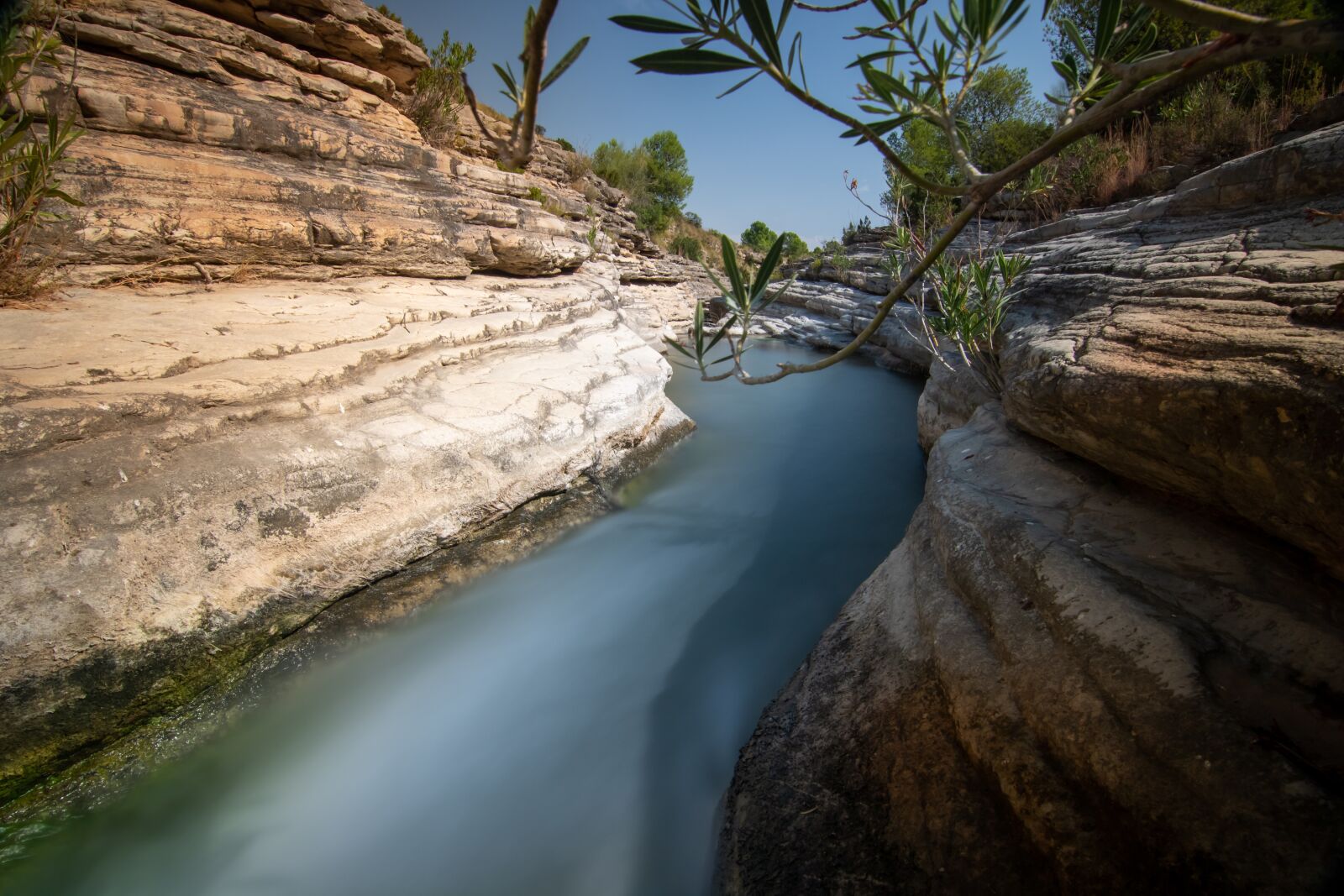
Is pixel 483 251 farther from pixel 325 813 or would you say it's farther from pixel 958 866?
pixel 958 866

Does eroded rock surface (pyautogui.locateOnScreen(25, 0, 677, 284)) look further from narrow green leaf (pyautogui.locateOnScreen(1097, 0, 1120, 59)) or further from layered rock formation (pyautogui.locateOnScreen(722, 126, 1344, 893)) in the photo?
narrow green leaf (pyautogui.locateOnScreen(1097, 0, 1120, 59))

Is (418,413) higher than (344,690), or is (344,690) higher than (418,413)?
(418,413)

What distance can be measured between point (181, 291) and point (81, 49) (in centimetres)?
239

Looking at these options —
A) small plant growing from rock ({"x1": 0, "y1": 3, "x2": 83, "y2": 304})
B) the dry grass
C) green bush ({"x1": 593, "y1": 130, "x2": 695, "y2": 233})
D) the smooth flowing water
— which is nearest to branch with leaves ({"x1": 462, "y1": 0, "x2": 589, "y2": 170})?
the smooth flowing water

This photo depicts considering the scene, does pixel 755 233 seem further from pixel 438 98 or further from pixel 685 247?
pixel 438 98

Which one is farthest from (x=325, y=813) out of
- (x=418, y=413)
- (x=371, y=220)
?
(x=371, y=220)

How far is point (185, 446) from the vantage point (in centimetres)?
211

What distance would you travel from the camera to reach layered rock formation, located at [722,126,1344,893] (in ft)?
3.18

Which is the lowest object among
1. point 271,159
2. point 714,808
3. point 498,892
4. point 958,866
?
point 498,892

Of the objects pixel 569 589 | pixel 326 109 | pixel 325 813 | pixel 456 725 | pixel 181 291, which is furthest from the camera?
pixel 326 109

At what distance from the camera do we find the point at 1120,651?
1170 millimetres

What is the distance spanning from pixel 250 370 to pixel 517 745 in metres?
2.16

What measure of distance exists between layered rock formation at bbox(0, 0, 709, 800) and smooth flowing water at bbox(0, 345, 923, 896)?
1.21 feet

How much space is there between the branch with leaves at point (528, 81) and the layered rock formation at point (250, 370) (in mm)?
2044
